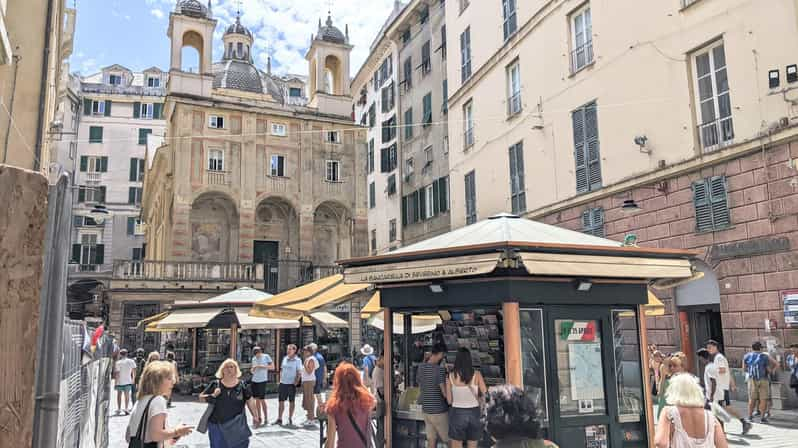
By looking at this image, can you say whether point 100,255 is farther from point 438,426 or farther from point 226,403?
point 438,426

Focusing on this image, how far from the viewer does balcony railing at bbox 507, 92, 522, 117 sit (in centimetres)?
2284

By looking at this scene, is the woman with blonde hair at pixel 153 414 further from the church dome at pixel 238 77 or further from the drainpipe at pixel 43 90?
the church dome at pixel 238 77

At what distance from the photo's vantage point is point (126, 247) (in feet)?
182

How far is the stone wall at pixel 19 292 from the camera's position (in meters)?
1.58

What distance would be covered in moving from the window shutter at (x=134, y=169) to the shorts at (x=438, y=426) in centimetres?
5582

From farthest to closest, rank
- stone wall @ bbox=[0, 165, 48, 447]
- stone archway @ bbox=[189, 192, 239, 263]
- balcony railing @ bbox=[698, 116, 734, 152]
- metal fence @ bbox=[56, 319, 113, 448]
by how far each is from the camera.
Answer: stone archway @ bbox=[189, 192, 239, 263] → balcony railing @ bbox=[698, 116, 734, 152] → metal fence @ bbox=[56, 319, 113, 448] → stone wall @ bbox=[0, 165, 48, 447]

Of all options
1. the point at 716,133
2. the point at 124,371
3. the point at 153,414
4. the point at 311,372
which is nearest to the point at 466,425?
the point at 153,414

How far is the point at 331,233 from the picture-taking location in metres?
36.8

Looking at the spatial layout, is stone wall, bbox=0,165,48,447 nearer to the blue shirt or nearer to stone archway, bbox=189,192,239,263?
the blue shirt

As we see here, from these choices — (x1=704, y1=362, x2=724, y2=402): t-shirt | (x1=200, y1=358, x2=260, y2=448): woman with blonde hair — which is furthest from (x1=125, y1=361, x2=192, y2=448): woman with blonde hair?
(x1=704, y1=362, x2=724, y2=402): t-shirt

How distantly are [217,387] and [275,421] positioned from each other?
799 cm

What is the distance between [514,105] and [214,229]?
17827mm

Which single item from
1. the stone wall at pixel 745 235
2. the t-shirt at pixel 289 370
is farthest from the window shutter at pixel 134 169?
the stone wall at pixel 745 235

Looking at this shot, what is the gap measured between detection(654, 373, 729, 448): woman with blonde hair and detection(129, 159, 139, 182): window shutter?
193 ft
